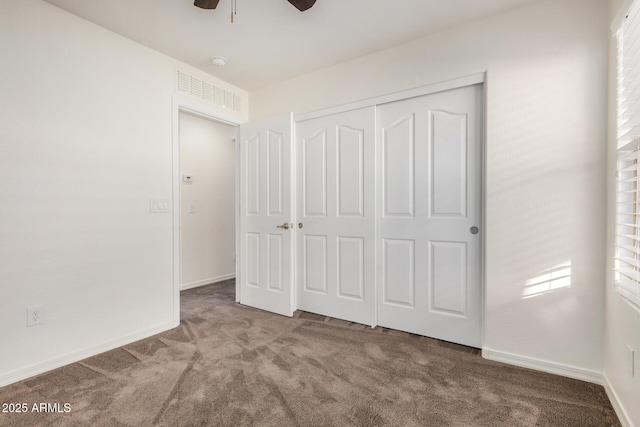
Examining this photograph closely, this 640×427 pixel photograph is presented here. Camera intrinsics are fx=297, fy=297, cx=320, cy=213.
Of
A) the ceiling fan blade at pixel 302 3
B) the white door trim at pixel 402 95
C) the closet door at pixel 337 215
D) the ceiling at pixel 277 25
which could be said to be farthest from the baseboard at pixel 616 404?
the ceiling fan blade at pixel 302 3

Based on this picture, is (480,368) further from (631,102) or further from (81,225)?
(81,225)

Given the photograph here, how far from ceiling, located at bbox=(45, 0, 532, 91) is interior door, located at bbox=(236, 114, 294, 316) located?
0.71 metres

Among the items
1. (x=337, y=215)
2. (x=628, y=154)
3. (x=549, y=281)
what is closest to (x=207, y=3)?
(x=337, y=215)

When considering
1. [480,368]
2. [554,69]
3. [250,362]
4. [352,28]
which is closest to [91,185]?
[250,362]

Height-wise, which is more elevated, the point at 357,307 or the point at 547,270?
the point at 547,270

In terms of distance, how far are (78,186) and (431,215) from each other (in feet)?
8.86

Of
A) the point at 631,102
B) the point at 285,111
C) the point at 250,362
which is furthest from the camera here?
the point at 285,111

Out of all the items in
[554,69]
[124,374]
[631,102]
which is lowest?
[124,374]

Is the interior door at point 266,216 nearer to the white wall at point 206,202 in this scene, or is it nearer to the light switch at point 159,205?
the light switch at point 159,205

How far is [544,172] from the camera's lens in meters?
1.98

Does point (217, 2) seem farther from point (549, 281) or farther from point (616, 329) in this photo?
point (616, 329)

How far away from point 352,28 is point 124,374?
2.94m

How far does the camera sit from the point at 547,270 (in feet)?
6.46

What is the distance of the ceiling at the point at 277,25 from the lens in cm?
203
